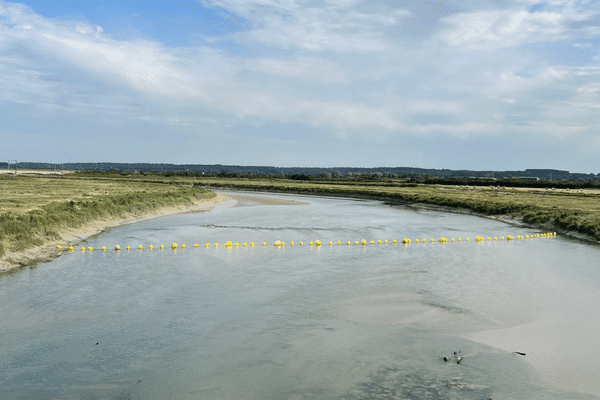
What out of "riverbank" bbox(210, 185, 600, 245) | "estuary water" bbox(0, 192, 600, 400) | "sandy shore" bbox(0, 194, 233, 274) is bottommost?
"estuary water" bbox(0, 192, 600, 400)

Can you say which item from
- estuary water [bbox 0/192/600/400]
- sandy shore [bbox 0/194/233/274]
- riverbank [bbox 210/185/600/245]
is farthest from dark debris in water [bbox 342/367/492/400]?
riverbank [bbox 210/185/600/245]

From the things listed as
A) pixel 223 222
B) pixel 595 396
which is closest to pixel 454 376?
pixel 595 396

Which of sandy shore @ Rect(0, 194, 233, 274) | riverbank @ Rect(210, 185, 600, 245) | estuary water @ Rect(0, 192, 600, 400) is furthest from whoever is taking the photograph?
riverbank @ Rect(210, 185, 600, 245)

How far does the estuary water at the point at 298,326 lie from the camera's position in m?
Answer: 8.74

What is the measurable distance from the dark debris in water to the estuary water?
A: 4cm

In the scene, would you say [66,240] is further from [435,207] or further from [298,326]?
[435,207]

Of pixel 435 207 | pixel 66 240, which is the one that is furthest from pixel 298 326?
pixel 435 207

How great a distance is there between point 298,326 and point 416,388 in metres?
4.10

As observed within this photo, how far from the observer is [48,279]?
1608cm

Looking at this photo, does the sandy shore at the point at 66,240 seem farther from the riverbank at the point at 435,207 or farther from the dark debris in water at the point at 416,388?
the riverbank at the point at 435,207

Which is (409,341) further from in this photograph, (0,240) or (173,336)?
(0,240)

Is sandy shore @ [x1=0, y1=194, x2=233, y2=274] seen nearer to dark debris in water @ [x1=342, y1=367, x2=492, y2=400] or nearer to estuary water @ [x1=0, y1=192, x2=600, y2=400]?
estuary water @ [x1=0, y1=192, x2=600, y2=400]

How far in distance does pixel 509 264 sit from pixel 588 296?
5.59 metres

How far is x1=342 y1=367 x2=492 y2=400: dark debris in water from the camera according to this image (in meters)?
8.22
